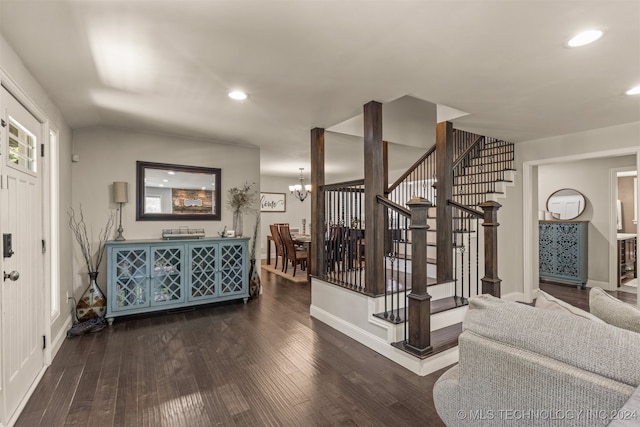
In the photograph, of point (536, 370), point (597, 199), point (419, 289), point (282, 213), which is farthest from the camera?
point (282, 213)

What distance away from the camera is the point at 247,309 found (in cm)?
412

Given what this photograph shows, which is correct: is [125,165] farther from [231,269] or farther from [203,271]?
[231,269]

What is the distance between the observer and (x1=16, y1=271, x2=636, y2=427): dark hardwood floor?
6.33ft

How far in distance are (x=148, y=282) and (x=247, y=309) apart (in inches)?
49.2

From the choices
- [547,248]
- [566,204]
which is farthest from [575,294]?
[566,204]

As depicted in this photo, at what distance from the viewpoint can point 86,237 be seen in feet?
12.1

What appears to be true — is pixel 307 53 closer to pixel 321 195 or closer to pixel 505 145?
pixel 321 195

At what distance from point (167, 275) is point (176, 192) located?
114cm

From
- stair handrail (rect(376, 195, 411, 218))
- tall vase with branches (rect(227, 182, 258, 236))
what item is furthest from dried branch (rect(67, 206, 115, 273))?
stair handrail (rect(376, 195, 411, 218))

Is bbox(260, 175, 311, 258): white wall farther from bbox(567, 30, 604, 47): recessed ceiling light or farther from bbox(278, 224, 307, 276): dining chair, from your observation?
bbox(567, 30, 604, 47): recessed ceiling light

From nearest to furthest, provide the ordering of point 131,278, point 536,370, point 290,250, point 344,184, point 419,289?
point 536,370 < point 419,289 < point 344,184 < point 131,278 < point 290,250

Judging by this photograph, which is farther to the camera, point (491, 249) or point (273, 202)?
point (273, 202)

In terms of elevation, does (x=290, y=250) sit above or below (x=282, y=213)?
below

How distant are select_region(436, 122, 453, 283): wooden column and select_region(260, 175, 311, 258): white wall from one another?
5.43m
